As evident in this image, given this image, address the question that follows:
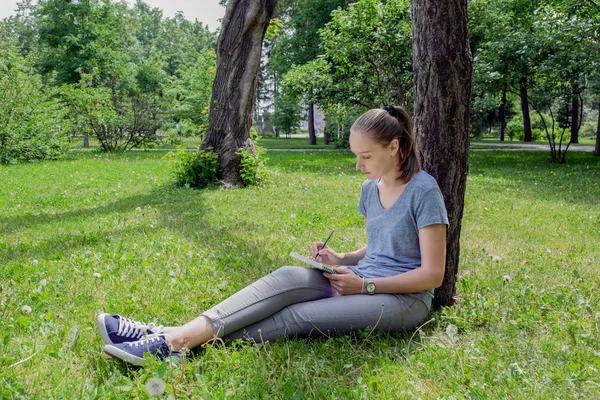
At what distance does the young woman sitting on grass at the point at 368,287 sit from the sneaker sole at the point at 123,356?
7cm

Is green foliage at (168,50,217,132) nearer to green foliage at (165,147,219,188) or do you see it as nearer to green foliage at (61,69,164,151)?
green foliage at (61,69,164,151)

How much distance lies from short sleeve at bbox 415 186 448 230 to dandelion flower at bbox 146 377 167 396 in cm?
153

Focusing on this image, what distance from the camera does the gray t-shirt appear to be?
2.74 meters

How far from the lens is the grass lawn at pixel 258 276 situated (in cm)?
238

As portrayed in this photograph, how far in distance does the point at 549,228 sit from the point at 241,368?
4.70m

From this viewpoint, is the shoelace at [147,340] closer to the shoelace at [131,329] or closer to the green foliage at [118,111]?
the shoelace at [131,329]

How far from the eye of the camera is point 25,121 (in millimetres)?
16953

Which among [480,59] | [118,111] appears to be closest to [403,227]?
[480,59]

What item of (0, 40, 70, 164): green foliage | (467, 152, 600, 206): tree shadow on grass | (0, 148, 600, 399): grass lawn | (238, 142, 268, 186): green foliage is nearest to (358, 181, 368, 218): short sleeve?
(0, 148, 600, 399): grass lawn

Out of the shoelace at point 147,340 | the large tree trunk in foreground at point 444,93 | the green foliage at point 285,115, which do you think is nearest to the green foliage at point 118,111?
the green foliage at point 285,115

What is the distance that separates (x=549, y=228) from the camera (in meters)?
5.88

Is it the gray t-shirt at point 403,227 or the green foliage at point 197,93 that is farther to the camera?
the green foliage at point 197,93

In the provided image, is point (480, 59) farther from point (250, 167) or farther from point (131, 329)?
point (131, 329)

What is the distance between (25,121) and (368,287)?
57.3 feet
